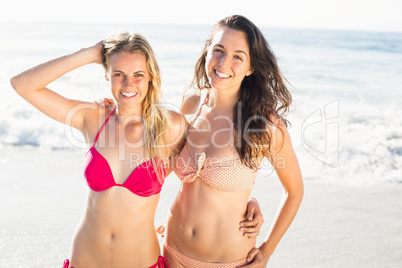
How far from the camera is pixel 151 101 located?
8.25 ft

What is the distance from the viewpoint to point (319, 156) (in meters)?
7.30

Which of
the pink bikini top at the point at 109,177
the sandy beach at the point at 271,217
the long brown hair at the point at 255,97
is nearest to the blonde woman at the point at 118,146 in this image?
the pink bikini top at the point at 109,177

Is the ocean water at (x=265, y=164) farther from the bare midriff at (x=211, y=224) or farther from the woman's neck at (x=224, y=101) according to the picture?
the bare midriff at (x=211, y=224)

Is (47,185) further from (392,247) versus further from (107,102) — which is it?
(392,247)

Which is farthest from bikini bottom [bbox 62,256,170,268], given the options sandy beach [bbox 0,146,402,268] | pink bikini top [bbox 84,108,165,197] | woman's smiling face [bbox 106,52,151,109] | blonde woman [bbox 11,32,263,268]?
sandy beach [bbox 0,146,402,268]

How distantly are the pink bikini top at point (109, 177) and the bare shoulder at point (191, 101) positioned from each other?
2.29 ft

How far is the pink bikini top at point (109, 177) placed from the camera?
228 centimetres

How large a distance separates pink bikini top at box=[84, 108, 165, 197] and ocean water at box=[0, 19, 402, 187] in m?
0.87

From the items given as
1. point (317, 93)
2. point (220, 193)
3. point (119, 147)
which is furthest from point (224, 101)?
point (317, 93)

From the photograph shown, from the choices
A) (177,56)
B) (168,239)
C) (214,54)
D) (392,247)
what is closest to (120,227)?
(168,239)

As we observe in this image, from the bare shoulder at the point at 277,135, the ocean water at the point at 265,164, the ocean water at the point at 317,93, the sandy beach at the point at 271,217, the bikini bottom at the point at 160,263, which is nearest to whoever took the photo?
the bikini bottom at the point at 160,263

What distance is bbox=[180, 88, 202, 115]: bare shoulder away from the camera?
2.91 m

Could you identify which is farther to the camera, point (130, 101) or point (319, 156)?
point (319, 156)

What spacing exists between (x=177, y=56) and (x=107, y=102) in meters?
15.5
